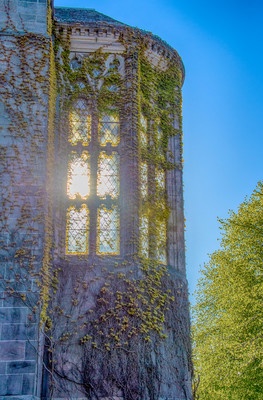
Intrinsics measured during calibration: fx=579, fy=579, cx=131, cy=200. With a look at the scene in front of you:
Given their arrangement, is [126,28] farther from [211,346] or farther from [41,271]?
[211,346]

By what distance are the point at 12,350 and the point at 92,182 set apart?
210 inches

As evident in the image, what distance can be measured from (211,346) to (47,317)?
1026 cm

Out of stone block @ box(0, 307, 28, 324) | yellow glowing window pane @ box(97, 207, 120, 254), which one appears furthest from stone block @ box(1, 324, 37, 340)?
yellow glowing window pane @ box(97, 207, 120, 254)

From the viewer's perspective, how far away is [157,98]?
17.3 meters

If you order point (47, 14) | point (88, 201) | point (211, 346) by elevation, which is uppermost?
point (47, 14)

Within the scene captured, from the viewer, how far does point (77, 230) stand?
1520 cm

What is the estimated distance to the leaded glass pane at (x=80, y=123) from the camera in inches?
634

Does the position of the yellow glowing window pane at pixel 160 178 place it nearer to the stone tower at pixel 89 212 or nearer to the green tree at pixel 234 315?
the stone tower at pixel 89 212

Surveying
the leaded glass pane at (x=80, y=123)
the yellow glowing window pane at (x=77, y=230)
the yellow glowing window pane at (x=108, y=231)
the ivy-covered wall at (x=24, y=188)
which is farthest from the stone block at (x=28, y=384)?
the leaded glass pane at (x=80, y=123)

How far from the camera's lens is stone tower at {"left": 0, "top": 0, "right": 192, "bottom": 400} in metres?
13.1

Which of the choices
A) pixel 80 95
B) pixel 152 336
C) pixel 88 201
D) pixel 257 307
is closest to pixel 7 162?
pixel 88 201

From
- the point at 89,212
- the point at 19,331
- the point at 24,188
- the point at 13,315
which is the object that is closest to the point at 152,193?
the point at 89,212

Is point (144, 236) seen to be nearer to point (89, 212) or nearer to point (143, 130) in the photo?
point (89, 212)

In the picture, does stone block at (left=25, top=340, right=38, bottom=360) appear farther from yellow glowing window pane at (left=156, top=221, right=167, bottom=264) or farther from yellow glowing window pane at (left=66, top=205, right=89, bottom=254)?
yellow glowing window pane at (left=156, top=221, right=167, bottom=264)
